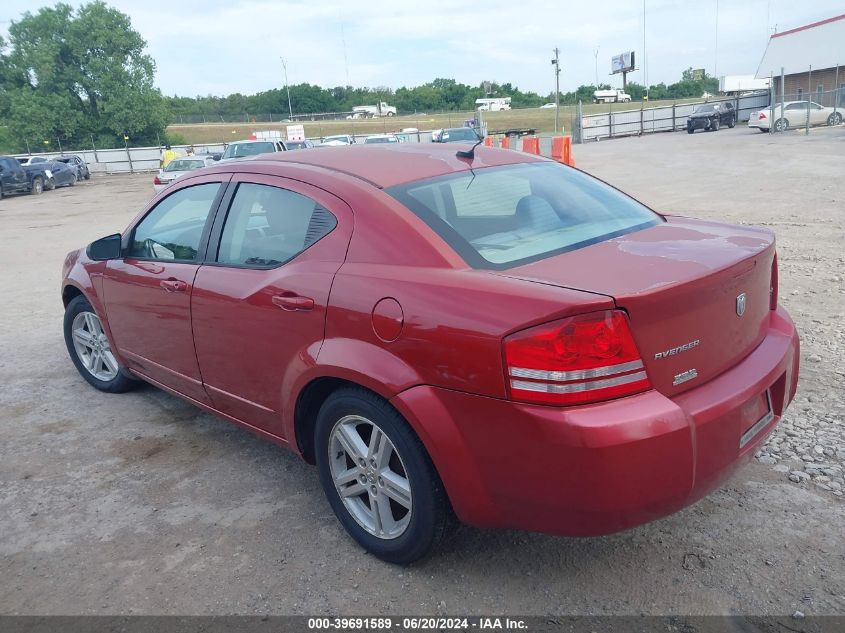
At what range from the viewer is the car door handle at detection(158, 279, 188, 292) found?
3674 mm

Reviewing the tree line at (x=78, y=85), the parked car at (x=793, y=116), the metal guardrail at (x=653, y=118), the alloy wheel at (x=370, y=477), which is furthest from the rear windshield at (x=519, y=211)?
the tree line at (x=78, y=85)

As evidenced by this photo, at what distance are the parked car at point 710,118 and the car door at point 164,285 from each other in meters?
40.2

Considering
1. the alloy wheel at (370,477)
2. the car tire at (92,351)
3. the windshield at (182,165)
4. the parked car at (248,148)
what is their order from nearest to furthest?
1. the alloy wheel at (370,477)
2. the car tire at (92,351)
3. the windshield at (182,165)
4. the parked car at (248,148)

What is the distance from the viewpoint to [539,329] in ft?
7.39

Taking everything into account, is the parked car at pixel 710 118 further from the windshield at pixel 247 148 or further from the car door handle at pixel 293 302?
the car door handle at pixel 293 302

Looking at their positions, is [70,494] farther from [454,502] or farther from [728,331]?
[728,331]

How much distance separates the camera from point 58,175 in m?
33.0

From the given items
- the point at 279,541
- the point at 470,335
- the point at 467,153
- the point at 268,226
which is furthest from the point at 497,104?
the point at 470,335

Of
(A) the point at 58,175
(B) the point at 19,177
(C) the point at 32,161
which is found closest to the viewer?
(B) the point at 19,177

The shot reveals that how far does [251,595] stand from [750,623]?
1813mm

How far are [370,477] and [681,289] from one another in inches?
55.1

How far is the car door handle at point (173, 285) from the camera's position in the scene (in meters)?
3.67

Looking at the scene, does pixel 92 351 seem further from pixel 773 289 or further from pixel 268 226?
pixel 773 289

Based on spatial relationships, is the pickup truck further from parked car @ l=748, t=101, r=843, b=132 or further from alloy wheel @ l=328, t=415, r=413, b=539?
parked car @ l=748, t=101, r=843, b=132
